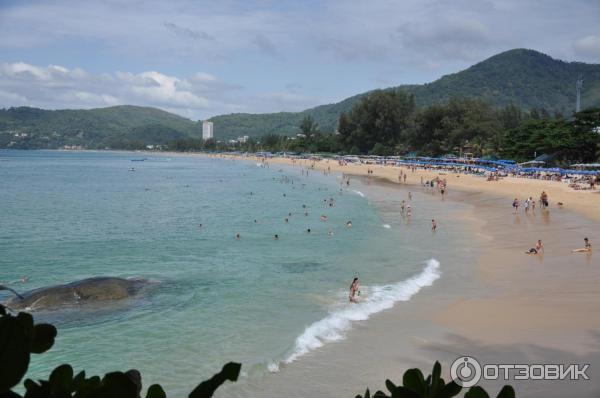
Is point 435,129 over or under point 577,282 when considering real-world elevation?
over

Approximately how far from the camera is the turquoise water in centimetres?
1198

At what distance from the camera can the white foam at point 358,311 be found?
12.4 meters

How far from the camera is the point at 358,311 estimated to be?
14.6m

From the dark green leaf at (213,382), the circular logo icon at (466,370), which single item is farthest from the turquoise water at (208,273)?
the dark green leaf at (213,382)

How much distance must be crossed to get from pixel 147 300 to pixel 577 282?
43.9ft

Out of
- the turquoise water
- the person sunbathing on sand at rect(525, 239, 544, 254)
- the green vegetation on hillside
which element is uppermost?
the green vegetation on hillside

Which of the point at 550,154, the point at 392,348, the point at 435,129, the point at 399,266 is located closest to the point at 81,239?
the point at 399,266

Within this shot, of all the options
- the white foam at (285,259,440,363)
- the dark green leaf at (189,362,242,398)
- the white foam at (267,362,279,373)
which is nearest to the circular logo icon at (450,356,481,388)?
the white foam at (285,259,440,363)

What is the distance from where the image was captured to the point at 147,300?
16.0m

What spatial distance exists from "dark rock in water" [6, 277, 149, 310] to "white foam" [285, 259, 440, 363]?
6.48 m

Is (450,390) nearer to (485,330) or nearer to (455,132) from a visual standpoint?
(485,330)

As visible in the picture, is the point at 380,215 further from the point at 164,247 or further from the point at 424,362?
the point at 424,362

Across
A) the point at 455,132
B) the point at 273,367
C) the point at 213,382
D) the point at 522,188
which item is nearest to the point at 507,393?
the point at 213,382

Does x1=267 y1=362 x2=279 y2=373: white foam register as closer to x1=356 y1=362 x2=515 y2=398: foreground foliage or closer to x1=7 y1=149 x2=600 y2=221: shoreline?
x1=356 y1=362 x2=515 y2=398: foreground foliage
